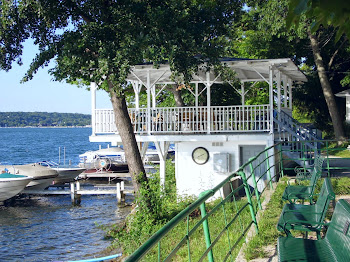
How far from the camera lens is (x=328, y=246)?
4.91 m

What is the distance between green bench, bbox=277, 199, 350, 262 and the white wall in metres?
14.6

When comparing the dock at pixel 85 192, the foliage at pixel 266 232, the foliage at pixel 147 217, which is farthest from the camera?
the dock at pixel 85 192

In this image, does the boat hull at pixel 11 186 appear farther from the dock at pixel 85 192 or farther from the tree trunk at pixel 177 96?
the tree trunk at pixel 177 96

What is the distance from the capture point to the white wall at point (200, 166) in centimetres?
1989

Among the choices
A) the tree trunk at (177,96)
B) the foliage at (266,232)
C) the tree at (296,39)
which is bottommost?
the foliage at (266,232)

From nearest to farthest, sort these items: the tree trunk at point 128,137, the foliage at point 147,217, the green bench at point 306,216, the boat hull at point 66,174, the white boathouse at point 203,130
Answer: the green bench at point 306,216, the foliage at point 147,217, the tree trunk at point 128,137, the white boathouse at point 203,130, the boat hull at point 66,174

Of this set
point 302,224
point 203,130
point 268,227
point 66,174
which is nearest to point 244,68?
point 203,130

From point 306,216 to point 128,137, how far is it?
38.0 ft

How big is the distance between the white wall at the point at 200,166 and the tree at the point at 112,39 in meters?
3.22

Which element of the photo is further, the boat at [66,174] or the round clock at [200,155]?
the boat at [66,174]

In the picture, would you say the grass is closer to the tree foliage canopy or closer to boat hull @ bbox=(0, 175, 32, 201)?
the tree foliage canopy

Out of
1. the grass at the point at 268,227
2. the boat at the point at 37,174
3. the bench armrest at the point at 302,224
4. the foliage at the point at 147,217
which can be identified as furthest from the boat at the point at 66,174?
the bench armrest at the point at 302,224

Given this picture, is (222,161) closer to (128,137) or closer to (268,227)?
(128,137)

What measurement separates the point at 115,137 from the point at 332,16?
59.0 ft
